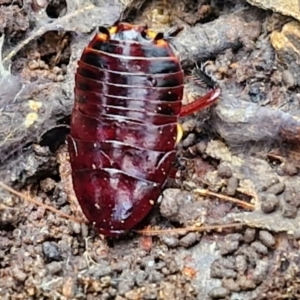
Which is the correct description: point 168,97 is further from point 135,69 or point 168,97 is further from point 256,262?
point 256,262

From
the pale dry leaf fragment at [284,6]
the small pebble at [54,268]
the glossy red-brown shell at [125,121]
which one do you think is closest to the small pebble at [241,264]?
the glossy red-brown shell at [125,121]

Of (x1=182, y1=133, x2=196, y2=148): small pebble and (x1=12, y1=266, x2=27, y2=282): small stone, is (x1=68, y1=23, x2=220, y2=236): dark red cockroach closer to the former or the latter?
(x1=182, y1=133, x2=196, y2=148): small pebble

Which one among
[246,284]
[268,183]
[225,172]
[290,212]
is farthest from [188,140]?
[246,284]

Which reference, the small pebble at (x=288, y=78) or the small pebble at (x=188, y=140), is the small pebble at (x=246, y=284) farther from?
the small pebble at (x=288, y=78)

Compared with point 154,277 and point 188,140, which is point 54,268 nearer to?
point 154,277

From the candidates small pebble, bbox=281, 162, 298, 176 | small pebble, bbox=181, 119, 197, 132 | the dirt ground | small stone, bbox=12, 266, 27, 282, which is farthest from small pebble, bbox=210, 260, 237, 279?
small stone, bbox=12, 266, 27, 282

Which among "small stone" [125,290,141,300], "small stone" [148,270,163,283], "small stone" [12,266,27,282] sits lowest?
"small stone" [12,266,27,282]

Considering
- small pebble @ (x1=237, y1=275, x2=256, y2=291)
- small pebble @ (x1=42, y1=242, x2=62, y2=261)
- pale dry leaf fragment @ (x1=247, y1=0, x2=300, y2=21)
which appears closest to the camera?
small pebble @ (x1=237, y1=275, x2=256, y2=291)
